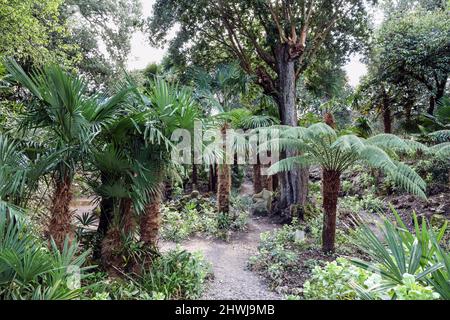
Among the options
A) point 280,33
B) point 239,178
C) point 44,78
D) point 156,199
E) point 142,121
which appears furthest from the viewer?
point 239,178

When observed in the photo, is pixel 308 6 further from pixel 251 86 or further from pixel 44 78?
pixel 44 78

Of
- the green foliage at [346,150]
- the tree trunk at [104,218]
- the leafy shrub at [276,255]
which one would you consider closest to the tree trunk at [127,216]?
the tree trunk at [104,218]

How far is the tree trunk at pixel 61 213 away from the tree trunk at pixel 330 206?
3.50 m

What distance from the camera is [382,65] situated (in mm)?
8828

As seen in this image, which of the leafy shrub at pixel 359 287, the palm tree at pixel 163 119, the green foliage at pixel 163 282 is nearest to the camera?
the leafy shrub at pixel 359 287

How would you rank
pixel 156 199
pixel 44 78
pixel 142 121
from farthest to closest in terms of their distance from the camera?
pixel 156 199, pixel 142 121, pixel 44 78

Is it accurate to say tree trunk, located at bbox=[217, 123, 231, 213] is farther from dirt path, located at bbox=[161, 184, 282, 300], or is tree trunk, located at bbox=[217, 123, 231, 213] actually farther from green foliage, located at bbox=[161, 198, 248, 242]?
dirt path, located at bbox=[161, 184, 282, 300]

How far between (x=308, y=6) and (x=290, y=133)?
14.5 ft

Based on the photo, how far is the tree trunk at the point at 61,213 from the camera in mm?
2660

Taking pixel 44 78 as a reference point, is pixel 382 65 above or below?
above

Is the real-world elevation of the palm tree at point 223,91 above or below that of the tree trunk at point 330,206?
above

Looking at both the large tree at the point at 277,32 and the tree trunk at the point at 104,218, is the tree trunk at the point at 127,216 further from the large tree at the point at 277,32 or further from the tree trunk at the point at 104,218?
the large tree at the point at 277,32

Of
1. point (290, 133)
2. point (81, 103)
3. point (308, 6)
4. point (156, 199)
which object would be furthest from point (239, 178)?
point (81, 103)

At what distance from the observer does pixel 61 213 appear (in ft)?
8.82
